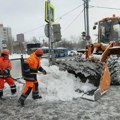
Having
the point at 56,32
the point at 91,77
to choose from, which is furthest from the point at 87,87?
the point at 56,32

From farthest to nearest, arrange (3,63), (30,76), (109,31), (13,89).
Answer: (109,31)
(13,89)
(3,63)
(30,76)

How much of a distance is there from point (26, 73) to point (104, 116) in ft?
8.45

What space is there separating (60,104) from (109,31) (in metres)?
6.24

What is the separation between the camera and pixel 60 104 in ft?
21.9

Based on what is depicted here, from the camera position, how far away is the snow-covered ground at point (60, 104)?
578 centimetres

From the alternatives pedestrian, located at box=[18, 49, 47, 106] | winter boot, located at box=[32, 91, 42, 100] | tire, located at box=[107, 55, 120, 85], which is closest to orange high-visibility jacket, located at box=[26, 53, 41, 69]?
pedestrian, located at box=[18, 49, 47, 106]

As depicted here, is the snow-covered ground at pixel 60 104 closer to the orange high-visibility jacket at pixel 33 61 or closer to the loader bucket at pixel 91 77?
the loader bucket at pixel 91 77

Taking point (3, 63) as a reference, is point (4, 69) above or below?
below

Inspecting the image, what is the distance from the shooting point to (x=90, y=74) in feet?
26.4

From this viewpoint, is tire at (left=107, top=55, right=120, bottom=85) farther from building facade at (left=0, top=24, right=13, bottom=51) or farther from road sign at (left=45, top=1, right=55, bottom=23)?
building facade at (left=0, top=24, right=13, bottom=51)

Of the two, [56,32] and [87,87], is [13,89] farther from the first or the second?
[56,32]

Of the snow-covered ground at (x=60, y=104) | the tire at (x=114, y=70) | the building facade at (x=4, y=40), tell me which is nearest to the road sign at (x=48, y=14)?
the building facade at (x=4, y=40)

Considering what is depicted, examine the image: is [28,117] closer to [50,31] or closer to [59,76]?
[59,76]

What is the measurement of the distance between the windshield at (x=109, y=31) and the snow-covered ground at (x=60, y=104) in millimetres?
3663
